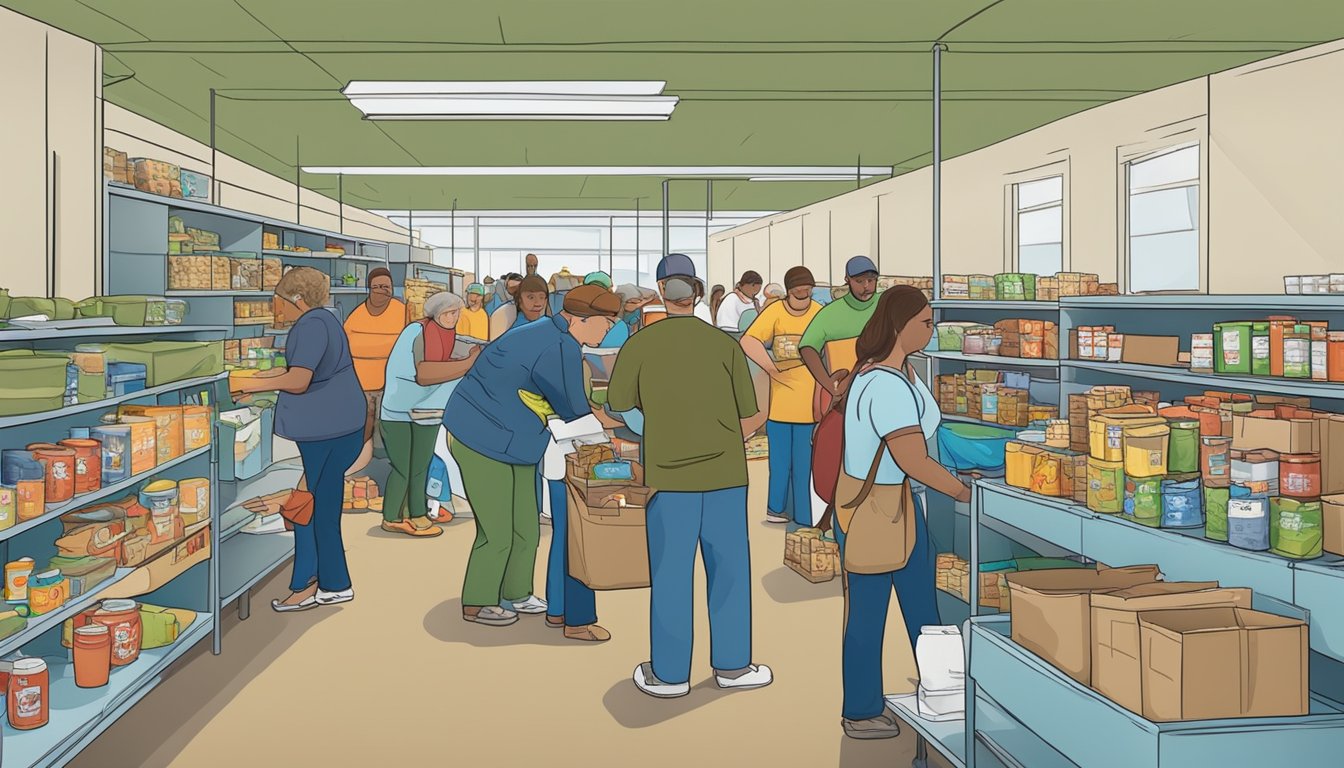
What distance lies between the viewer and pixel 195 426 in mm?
4695

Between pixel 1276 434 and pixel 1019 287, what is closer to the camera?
pixel 1276 434

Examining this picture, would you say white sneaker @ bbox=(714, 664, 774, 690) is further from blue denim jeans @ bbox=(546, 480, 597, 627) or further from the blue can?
the blue can

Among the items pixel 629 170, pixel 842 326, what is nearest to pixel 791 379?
pixel 842 326

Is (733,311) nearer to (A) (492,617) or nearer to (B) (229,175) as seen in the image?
(A) (492,617)

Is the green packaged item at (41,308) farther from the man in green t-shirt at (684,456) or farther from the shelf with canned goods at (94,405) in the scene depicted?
the man in green t-shirt at (684,456)

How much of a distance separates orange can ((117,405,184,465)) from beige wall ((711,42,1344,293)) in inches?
263

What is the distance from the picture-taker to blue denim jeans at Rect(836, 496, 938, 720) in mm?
3834

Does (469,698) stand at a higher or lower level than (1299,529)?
lower

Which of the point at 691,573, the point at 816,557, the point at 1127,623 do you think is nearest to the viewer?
the point at 1127,623

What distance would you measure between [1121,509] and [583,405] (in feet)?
8.00

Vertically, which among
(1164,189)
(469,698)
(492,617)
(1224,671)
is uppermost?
(1164,189)

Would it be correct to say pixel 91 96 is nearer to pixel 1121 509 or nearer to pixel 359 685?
pixel 359 685

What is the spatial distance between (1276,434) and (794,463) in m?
4.30

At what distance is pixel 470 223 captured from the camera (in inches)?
1024
